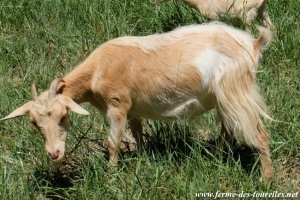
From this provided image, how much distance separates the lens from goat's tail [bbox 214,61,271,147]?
4.83 meters

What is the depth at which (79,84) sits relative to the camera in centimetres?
496

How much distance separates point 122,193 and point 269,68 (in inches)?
90.3

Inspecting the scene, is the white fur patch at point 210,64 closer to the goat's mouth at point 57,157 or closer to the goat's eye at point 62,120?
the goat's eye at point 62,120

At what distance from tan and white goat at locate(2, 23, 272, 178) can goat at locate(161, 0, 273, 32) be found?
6.80 feet

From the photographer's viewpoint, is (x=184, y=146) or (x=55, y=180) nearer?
(x=55, y=180)

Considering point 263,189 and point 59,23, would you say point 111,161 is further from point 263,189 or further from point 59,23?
point 59,23

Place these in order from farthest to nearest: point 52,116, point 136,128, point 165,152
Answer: point 136,128 → point 165,152 → point 52,116

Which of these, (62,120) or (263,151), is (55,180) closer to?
(62,120)

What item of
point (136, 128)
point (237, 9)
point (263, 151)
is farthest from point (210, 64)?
point (237, 9)

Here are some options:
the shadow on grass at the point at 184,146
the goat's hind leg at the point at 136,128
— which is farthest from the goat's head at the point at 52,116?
the goat's hind leg at the point at 136,128

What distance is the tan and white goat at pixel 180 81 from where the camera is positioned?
4867mm

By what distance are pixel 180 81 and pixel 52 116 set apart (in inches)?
39.6

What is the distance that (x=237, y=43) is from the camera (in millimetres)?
4934

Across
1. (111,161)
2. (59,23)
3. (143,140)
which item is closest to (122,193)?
(111,161)
